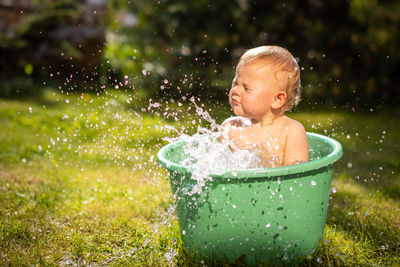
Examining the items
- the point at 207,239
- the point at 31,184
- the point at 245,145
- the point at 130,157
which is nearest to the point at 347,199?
the point at 245,145

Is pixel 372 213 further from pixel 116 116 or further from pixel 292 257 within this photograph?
pixel 116 116

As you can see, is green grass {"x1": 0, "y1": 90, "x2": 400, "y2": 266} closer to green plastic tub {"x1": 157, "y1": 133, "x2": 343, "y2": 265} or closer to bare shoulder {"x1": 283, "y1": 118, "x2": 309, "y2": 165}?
green plastic tub {"x1": 157, "y1": 133, "x2": 343, "y2": 265}

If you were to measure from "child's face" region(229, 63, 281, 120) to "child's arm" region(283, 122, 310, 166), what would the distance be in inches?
7.4

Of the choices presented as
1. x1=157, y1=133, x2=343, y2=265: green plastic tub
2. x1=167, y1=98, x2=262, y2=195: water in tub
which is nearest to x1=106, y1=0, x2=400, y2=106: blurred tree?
x1=167, y1=98, x2=262, y2=195: water in tub

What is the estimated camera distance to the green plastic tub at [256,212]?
5.85 feet

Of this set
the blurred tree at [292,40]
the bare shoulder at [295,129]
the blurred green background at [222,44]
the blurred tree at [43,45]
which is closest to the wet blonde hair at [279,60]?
the bare shoulder at [295,129]

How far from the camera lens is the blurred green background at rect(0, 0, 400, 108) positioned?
5234mm

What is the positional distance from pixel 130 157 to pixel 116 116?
4.57 ft

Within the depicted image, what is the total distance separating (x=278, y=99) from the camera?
2180mm

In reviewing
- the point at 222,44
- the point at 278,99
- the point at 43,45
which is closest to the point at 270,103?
the point at 278,99

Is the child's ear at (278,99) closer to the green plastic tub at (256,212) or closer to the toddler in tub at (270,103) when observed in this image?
the toddler in tub at (270,103)

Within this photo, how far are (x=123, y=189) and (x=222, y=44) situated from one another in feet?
9.84

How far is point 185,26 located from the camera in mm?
5559

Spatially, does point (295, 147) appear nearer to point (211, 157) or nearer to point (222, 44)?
point (211, 157)
